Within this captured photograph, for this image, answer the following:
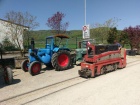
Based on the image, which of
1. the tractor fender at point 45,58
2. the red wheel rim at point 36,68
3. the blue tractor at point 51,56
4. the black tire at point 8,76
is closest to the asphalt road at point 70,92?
the black tire at point 8,76

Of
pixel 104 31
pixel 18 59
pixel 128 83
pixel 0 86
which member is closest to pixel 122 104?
pixel 128 83

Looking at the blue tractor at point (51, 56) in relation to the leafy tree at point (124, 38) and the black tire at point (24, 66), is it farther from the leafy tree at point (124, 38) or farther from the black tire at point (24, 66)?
the leafy tree at point (124, 38)

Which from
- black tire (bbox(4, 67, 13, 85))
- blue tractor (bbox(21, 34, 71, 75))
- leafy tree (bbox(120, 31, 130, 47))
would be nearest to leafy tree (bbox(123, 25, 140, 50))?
leafy tree (bbox(120, 31, 130, 47))

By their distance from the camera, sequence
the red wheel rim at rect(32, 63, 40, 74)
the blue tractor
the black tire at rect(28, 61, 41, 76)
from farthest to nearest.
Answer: the blue tractor, the red wheel rim at rect(32, 63, 40, 74), the black tire at rect(28, 61, 41, 76)

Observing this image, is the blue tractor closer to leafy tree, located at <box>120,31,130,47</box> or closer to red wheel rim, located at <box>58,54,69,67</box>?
red wheel rim, located at <box>58,54,69,67</box>

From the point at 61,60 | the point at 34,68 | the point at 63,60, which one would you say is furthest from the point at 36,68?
the point at 63,60

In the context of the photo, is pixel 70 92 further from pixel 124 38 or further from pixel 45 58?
pixel 124 38

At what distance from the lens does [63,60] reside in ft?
37.7

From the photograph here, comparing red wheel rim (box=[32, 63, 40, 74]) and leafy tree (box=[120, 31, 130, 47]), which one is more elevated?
leafy tree (box=[120, 31, 130, 47])

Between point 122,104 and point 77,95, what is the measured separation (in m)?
1.62

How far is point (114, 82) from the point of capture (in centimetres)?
800

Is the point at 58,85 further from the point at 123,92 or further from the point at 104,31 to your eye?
the point at 104,31

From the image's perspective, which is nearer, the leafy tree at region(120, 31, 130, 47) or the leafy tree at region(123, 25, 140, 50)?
the leafy tree at region(123, 25, 140, 50)

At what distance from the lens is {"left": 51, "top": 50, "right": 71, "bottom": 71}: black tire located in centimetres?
1078
